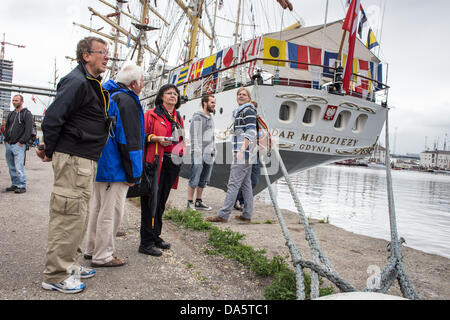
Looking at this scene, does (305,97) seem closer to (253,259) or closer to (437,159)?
(253,259)

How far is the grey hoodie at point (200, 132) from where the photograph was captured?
5.73 metres

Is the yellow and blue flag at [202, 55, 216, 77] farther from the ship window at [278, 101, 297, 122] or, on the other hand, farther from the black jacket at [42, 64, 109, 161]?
the black jacket at [42, 64, 109, 161]

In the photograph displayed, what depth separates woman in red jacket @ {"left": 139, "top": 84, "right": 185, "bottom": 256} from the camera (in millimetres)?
3256

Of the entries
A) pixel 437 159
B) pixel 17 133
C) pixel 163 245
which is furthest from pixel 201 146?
pixel 437 159

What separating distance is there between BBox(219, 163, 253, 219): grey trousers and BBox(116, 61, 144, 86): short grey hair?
8.31 feet

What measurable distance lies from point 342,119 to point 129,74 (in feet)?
28.6

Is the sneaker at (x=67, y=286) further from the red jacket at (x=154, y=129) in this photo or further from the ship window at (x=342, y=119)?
the ship window at (x=342, y=119)

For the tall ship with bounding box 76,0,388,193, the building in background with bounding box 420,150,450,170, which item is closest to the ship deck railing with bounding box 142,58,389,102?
the tall ship with bounding box 76,0,388,193

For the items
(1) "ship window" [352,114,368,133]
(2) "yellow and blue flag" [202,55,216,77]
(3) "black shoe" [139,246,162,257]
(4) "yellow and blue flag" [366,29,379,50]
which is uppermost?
(4) "yellow and blue flag" [366,29,379,50]

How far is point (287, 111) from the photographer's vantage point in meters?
9.63

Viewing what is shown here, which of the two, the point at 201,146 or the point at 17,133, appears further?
the point at 17,133

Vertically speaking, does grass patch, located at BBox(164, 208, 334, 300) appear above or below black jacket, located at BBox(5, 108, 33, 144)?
below
